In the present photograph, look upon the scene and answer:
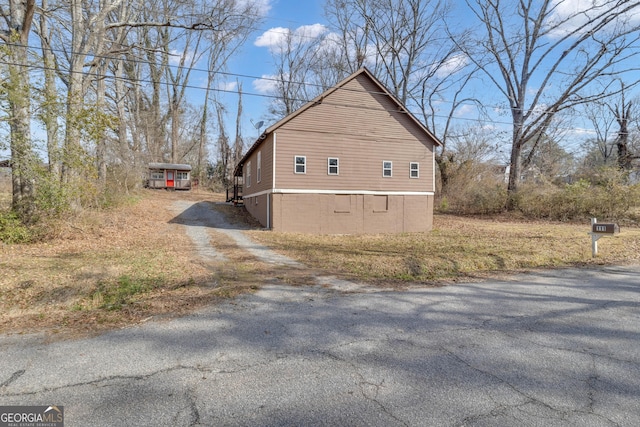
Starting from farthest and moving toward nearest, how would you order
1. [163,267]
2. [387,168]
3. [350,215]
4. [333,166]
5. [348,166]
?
[387,168] < [350,215] < [348,166] < [333,166] < [163,267]

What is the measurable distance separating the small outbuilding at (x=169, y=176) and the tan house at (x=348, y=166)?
65.5 feet

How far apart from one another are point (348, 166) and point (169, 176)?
25.1m

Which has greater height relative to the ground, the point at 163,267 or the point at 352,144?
the point at 352,144

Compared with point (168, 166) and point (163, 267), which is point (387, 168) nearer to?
point (163, 267)

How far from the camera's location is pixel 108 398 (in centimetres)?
279

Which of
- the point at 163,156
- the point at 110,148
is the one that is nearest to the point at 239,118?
the point at 163,156

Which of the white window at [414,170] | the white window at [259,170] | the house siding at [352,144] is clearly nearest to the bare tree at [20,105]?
the house siding at [352,144]

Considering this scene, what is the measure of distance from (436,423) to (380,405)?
0.42 meters

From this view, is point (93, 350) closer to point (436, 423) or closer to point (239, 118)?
point (436, 423)

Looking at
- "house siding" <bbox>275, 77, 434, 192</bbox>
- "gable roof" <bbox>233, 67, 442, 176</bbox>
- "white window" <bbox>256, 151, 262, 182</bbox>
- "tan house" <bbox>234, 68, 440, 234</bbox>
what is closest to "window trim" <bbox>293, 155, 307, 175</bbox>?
"tan house" <bbox>234, 68, 440, 234</bbox>

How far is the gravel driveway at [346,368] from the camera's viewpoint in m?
2.61

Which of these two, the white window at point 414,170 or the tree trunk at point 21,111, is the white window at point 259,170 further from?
the tree trunk at point 21,111

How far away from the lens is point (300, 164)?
53.1 feet

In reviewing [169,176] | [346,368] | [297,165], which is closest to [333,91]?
[297,165]
